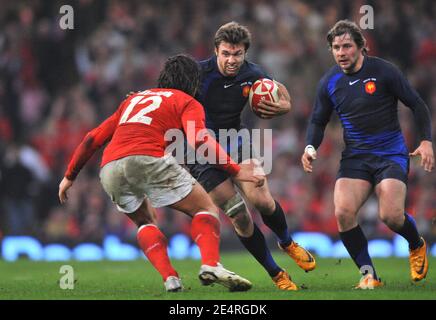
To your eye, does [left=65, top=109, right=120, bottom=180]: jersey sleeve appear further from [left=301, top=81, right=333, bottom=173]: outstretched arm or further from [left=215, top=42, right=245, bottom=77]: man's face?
[left=301, top=81, right=333, bottom=173]: outstretched arm

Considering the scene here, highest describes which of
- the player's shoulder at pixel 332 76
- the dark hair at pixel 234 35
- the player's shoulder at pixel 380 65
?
the dark hair at pixel 234 35

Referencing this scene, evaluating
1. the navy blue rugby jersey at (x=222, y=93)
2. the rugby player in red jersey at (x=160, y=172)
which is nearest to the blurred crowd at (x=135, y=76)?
the navy blue rugby jersey at (x=222, y=93)

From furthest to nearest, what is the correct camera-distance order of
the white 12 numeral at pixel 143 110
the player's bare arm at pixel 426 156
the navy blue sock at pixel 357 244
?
the navy blue sock at pixel 357 244, the player's bare arm at pixel 426 156, the white 12 numeral at pixel 143 110

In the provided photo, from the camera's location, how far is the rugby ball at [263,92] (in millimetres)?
8633

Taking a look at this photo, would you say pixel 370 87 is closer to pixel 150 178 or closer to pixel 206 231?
pixel 206 231

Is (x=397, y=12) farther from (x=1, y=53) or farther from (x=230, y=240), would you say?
(x=1, y=53)

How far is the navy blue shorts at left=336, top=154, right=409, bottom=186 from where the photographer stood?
328 inches

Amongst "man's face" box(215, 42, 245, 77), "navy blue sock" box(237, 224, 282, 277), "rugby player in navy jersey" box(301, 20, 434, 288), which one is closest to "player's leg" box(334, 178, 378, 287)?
"rugby player in navy jersey" box(301, 20, 434, 288)

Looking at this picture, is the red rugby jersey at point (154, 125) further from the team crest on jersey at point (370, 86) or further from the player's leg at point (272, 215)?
the team crest on jersey at point (370, 86)

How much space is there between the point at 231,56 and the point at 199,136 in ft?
4.05

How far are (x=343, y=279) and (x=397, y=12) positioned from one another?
879 centimetres

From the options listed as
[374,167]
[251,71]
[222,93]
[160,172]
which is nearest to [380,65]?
[374,167]

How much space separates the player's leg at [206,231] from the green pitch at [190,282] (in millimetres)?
109

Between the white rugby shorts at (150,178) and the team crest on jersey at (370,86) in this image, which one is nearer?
the white rugby shorts at (150,178)
